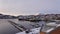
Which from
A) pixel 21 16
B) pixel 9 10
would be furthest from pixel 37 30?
pixel 9 10

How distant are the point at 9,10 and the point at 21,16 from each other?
5.9 inches

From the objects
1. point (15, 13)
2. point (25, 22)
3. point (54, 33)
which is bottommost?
point (54, 33)

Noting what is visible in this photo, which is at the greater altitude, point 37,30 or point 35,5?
point 35,5

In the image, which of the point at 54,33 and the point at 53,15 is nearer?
the point at 54,33

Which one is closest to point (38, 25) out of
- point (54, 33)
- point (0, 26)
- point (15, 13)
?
point (54, 33)

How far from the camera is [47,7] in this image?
1208mm

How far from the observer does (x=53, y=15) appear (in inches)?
47.4

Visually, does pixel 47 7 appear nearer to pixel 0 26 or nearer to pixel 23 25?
pixel 23 25

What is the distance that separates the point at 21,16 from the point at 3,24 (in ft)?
0.81

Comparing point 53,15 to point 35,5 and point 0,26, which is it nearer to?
point 35,5

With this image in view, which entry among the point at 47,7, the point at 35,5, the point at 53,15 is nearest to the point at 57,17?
the point at 53,15

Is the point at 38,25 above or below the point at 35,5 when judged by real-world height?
below

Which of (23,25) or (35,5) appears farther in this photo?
(35,5)

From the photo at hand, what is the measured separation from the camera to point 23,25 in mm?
1082
